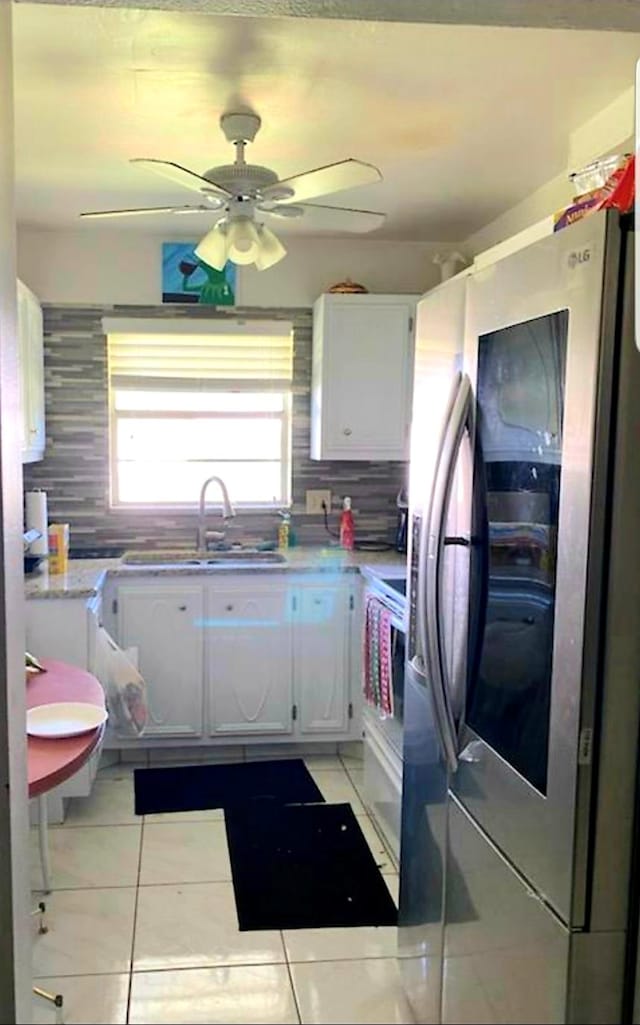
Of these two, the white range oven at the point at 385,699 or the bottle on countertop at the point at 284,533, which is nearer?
the white range oven at the point at 385,699

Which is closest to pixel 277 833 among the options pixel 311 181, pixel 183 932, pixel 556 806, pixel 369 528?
pixel 183 932

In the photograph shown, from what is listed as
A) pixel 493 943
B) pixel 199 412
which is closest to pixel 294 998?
pixel 493 943

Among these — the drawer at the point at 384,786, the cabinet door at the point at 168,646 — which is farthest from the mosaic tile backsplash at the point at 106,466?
the drawer at the point at 384,786

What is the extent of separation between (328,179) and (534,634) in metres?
1.39

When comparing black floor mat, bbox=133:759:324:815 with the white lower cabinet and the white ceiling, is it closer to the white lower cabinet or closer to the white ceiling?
the white lower cabinet

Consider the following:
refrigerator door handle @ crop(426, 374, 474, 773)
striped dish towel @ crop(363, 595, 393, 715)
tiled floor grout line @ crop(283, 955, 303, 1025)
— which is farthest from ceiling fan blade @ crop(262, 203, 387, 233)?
tiled floor grout line @ crop(283, 955, 303, 1025)

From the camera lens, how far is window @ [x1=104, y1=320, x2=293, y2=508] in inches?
146

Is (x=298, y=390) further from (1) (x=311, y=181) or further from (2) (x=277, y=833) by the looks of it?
(2) (x=277, y=833)

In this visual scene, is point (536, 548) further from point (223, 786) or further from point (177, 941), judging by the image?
point (223, 786)

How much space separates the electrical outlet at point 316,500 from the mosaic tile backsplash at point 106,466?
29 millimetres

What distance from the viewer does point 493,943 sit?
53.2 inches

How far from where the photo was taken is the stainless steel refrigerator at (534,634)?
3.54 feet

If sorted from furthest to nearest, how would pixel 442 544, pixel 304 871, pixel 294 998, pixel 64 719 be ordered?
1. pixel 304 871
2. pixel 64 719
3. pixel 294 998
4. pixel 442 544

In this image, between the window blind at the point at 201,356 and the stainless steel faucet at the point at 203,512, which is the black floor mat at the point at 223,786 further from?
the window blind at the point at 201,356
